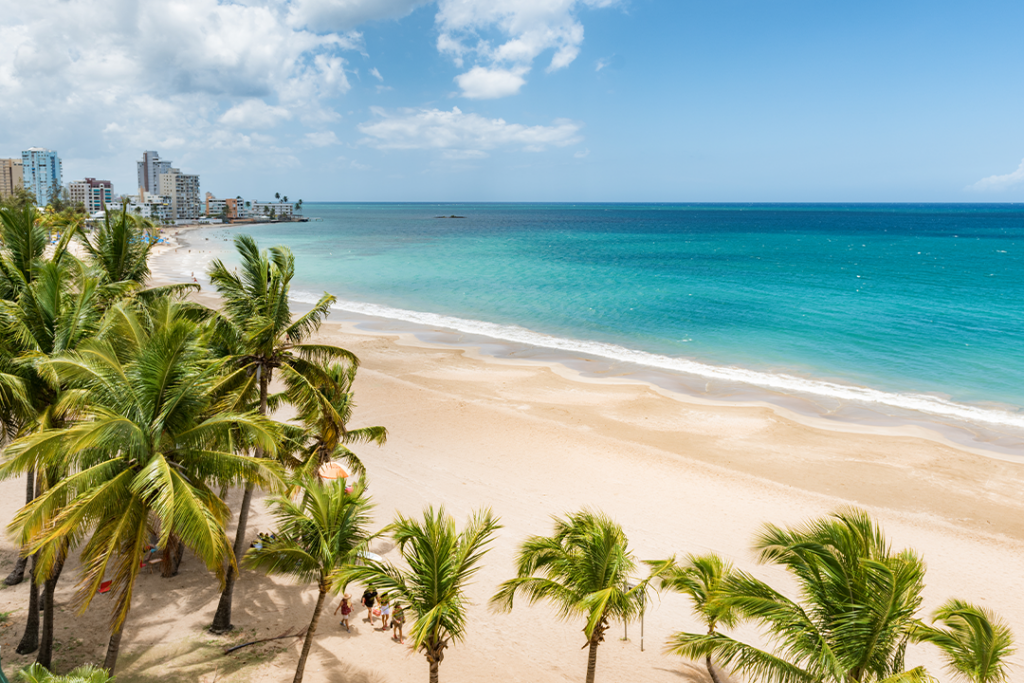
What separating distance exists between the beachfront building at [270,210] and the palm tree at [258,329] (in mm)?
184211

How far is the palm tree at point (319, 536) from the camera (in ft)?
28.3

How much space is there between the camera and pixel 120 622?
745cm

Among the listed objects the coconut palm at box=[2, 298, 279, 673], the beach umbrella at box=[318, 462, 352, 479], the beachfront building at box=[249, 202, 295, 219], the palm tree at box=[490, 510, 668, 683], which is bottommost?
the beach umbrella at box=[318, 462, 352, 479]

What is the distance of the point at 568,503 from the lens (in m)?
16.1

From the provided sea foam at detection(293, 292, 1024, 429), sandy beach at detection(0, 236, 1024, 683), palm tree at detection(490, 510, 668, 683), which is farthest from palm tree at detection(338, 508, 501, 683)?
sea foam at detection(293, 292, 1024, 429)

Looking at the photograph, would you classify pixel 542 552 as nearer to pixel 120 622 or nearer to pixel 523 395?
pixel 120 622

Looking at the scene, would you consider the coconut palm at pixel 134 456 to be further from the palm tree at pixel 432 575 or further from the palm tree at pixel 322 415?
the palm tree at pixel 322 415

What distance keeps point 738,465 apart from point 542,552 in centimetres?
1263

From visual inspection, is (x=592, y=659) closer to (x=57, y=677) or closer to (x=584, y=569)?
(x=584, y=569)

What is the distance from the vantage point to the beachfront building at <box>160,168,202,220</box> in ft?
575

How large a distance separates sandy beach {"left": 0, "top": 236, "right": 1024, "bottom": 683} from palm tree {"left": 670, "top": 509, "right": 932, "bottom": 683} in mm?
4314

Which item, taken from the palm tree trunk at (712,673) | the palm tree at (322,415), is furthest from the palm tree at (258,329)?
the palm tree trunk at (712,673)

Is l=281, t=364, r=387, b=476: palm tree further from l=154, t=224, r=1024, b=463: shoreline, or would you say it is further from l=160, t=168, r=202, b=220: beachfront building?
l=160, t=168, r=202, b=220: beachfront building

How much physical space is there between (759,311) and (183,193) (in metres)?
186
